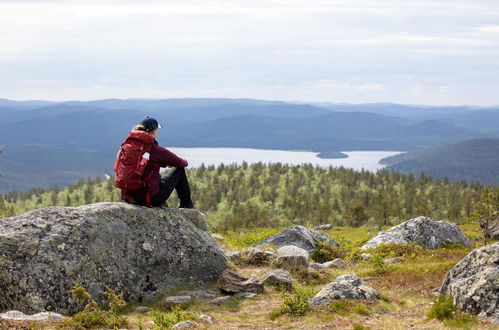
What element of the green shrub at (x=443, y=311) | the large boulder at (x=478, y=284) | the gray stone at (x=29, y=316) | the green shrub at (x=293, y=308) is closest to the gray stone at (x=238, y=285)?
the green shrub at (x=293, y=308)

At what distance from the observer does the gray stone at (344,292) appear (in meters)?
15.9

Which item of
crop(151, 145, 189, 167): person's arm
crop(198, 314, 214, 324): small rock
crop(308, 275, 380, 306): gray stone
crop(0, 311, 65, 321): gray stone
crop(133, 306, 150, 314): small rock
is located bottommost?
crop(133, 306, 150, 314): small rock

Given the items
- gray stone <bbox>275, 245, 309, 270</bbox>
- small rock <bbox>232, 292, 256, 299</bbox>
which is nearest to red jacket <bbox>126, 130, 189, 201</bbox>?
small rock <bbox>232, 292, 256, 299</bbox>

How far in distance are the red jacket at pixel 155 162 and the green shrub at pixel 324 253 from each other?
34.4ft

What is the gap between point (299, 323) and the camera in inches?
547

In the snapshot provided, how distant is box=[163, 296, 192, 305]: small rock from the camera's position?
56.5 feet

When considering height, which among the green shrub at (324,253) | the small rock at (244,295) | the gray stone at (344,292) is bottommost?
the green shrub at (324,253)

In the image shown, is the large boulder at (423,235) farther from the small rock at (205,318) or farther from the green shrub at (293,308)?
the small rock at (205,318)

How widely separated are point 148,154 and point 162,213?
94.6 inches

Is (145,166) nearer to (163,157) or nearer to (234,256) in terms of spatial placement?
(163,157)

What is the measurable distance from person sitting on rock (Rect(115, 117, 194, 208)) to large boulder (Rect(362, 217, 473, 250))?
51.2 ft

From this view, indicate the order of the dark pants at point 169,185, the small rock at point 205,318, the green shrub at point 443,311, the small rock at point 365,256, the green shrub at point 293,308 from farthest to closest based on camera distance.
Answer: the small rock at point 365,256 → the dark pants at point 169,185 → the green shrub at point 293,308 → the small rock at point 205,318 → the green shrub at point 443,311

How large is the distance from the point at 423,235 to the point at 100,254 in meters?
20.7

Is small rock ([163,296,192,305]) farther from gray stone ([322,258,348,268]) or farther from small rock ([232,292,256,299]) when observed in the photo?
gray stone ([322,258,348,268])
